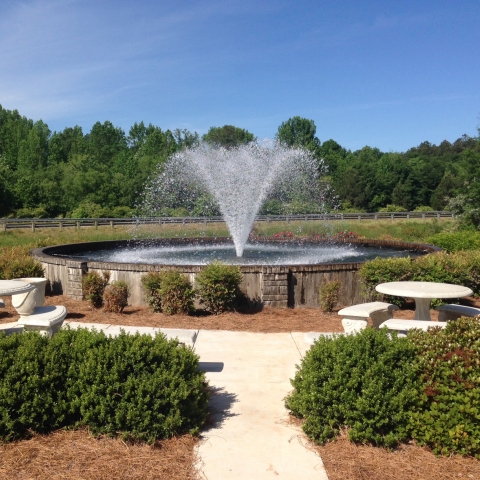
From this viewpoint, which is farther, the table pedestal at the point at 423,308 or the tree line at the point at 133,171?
the tree line at the point at 133,171

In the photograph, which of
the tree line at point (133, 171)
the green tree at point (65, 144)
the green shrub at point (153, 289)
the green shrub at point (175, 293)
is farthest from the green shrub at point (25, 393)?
the green tree at point (65, 144)

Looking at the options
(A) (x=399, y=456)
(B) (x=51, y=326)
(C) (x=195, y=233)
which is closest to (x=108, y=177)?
(C) (x=195, y=233)

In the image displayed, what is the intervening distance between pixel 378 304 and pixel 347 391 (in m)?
3.08

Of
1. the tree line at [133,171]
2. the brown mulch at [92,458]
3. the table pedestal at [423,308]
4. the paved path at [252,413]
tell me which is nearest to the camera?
the brown mulch at [92,458]

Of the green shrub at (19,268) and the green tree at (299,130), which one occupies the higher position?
the green tree at (299,130)

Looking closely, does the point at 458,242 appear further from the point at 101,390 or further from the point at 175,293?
the point at 101,390

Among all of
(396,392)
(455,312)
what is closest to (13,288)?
(396,392)

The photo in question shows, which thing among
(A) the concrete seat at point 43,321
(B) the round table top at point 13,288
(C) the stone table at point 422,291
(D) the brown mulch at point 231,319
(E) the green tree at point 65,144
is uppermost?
(E) the green tree at point 65,144

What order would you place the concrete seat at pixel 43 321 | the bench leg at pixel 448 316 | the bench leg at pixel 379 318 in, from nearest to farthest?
the concrete seat at pixel 43 321 < the bench leg at pixel 379 318 < the bench leg at pixel 448 316

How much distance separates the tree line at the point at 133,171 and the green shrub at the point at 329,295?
1793cm

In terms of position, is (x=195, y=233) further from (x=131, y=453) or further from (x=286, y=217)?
(x=131, y=453)

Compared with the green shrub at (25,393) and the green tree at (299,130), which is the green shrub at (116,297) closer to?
the green shrub at (25,393)

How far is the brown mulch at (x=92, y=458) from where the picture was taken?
11.8 ft

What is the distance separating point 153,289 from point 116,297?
28.0 inches
